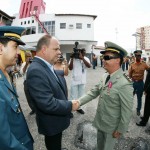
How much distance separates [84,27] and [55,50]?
32.3m

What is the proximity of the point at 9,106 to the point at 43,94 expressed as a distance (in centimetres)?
62

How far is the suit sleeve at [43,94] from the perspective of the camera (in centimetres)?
229

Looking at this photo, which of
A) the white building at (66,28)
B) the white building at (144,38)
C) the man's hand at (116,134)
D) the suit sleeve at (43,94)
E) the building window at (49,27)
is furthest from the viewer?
the white building at (144,38)

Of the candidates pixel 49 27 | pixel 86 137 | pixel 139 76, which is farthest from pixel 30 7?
pixel 86 137

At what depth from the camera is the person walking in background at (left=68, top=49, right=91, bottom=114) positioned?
603 centimetres

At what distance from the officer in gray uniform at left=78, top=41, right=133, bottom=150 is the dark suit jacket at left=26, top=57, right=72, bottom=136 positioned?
557 millimetres

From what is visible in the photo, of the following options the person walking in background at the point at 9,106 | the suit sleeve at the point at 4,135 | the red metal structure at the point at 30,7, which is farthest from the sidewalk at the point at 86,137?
the red metal structure at the point at 30,7

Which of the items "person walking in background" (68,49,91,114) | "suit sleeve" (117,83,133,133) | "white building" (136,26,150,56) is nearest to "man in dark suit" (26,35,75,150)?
"suit sleeve" (117,83,133,133)

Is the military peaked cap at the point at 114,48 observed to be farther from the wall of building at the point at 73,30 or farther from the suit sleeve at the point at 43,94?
the wall of building at the point at 73,30

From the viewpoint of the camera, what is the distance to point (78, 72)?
6086 mm

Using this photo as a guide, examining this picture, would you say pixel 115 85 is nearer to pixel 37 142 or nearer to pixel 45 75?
pixel 45 75

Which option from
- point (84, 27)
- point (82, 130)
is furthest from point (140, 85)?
point (84, 27)

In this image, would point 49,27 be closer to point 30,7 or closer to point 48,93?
point 30,7

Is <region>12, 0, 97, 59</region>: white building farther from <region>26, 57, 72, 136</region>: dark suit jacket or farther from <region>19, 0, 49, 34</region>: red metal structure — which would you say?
<region>26, 57, 72, 136</region>: dark suit jacket
